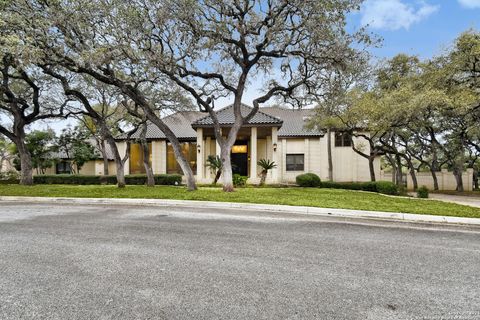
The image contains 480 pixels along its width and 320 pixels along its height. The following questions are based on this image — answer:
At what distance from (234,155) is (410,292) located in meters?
21.2

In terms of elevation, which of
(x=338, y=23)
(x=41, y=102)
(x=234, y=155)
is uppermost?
(x=338, y=23)

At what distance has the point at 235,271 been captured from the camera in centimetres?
390

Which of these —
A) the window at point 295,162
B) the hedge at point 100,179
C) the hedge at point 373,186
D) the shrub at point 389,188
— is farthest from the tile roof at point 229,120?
the shrub at point 389,188

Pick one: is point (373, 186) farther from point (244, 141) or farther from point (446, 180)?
point (244, 141)

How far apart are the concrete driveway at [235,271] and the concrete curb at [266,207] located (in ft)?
3.59

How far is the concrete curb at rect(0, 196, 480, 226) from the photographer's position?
805 cm

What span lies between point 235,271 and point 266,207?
606 cm

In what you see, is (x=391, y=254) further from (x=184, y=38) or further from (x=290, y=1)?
(x=184, y=38)

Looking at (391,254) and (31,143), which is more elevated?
(31,143)

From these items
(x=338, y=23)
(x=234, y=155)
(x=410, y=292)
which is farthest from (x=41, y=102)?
(x=410, y=292)

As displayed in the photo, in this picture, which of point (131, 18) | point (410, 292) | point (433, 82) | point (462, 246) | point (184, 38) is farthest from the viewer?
point (433, 82)

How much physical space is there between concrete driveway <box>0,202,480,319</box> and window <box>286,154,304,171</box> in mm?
19032

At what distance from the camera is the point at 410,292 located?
3330mm

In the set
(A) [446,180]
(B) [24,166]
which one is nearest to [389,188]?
(A) [446,180]
